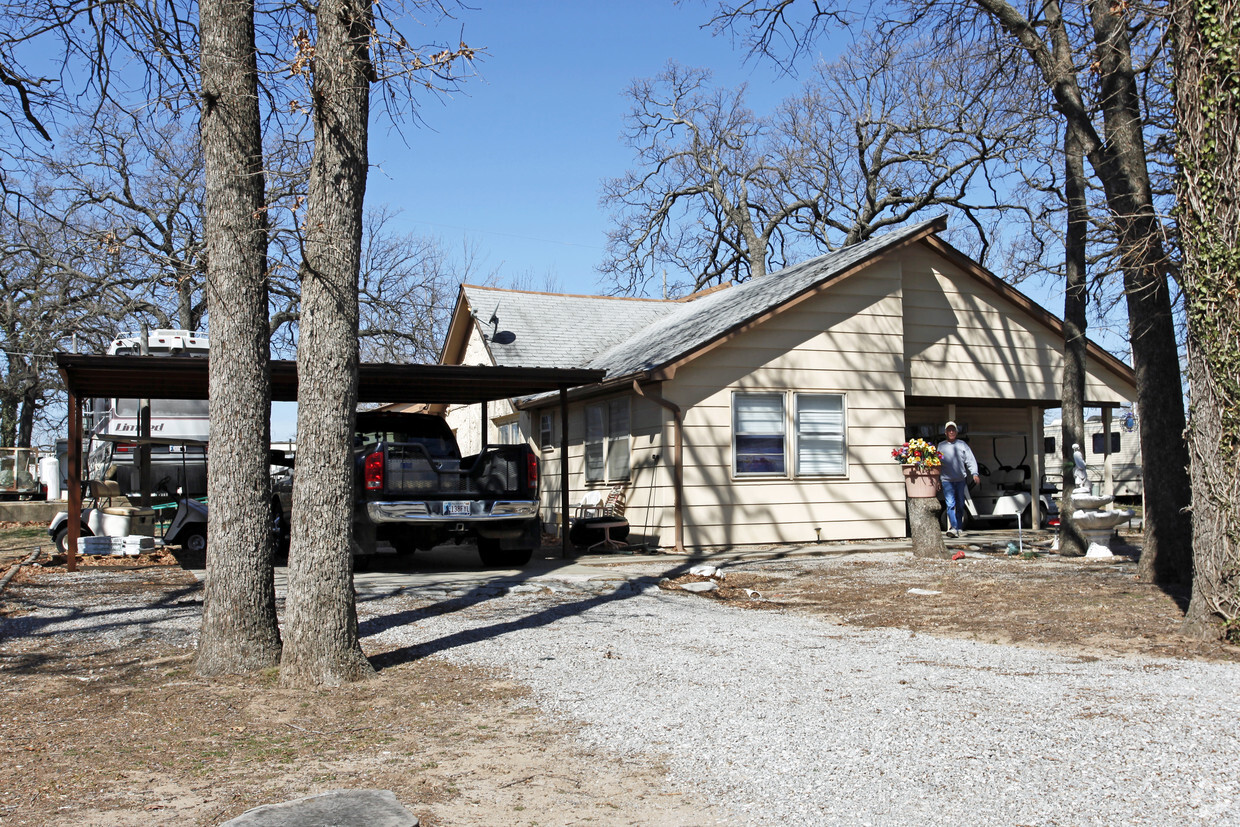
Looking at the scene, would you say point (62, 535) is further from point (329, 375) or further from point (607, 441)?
point (329, 375)

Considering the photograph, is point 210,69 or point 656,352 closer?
point 210,69

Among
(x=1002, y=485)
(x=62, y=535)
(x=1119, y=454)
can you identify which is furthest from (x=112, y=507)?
(x=1119, y=454)

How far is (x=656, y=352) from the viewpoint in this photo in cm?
1644

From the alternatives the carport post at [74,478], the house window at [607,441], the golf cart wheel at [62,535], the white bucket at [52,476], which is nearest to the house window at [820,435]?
the house window at [607,441]

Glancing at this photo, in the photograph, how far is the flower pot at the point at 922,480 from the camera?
512 inches

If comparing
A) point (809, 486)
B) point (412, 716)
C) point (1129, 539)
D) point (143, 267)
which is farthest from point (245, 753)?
point (143, 267)

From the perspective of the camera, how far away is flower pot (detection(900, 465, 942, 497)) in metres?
13.0

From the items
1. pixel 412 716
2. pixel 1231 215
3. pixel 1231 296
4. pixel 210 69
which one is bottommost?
pixel 412 716

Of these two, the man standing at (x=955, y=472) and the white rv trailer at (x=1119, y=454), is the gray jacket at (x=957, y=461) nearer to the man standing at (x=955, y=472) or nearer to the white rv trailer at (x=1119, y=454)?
the man standing at (x=955, y=472)

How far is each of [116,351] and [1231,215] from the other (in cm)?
1914

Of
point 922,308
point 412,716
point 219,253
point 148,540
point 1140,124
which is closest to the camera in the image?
point 412,716

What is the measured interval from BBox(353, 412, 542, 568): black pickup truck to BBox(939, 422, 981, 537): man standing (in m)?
7.03

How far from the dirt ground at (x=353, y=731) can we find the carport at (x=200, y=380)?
117 inches

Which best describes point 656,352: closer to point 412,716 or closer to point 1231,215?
point 1231,215
